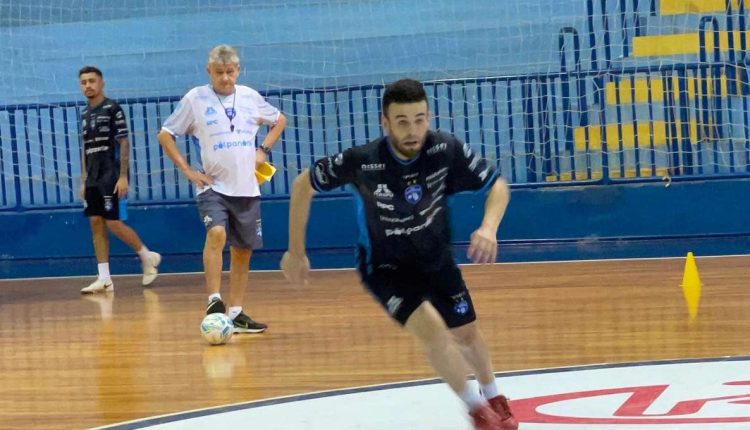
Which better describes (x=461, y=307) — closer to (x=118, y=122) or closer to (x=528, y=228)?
(x=118, y=122)

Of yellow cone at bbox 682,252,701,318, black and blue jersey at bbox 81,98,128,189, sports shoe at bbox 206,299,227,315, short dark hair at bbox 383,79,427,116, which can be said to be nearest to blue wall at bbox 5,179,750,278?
black and blue jersey at bbox 81,98,128,189

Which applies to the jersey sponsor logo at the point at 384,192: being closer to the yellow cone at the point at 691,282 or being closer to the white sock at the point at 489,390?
the white sock at the point at 489,390

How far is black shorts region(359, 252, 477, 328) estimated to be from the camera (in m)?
5.25

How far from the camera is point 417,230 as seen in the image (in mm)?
5262

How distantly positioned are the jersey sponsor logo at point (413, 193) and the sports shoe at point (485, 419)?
2.80 ft

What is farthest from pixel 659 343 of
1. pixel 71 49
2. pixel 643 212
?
pixel 71 49

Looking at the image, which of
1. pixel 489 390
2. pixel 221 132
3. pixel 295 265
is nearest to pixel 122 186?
pixel 221 132

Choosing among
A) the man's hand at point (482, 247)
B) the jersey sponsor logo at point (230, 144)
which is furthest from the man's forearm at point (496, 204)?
the jersey sponsor logo at point (230, 144)

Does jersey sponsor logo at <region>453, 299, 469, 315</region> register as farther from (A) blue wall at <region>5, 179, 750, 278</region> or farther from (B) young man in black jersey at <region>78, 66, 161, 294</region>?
(A) blue wall at <region>5, 179, 750, 278</region>

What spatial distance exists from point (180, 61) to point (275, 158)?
6.42 ft

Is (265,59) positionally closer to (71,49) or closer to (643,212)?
(71,49)

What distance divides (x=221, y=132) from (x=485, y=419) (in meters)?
4.57

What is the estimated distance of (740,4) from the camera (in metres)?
14.4

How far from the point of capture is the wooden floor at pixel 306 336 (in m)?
6.79
